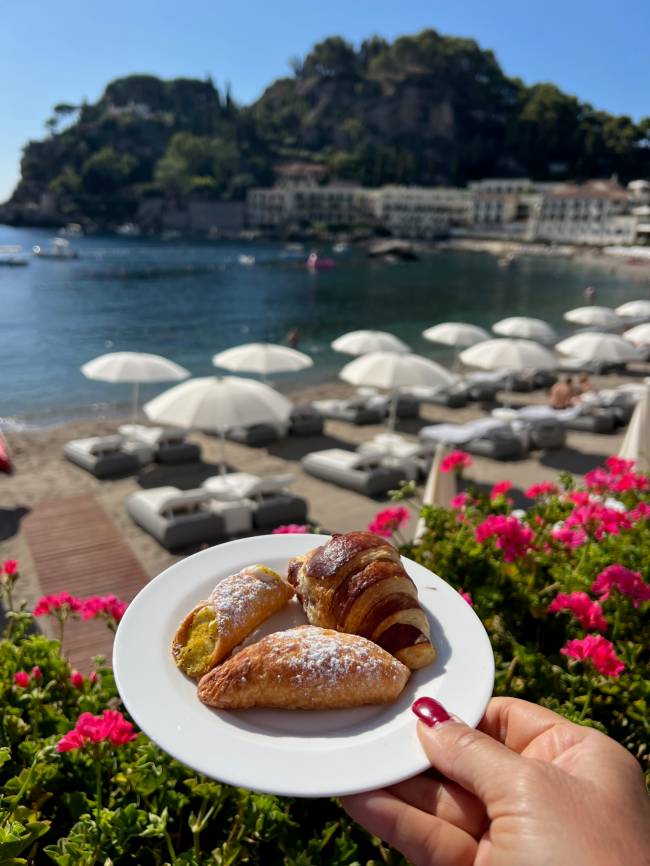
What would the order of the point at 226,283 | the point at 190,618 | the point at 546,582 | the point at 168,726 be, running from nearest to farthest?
the point at 168,726 → the point at 190,618 → the point at 546,582 → the point at 226,283

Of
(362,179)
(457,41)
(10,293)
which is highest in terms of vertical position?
(457,41)

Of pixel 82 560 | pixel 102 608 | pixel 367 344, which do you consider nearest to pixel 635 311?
pixel 367 344

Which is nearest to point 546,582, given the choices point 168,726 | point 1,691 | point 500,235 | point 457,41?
point 168,726

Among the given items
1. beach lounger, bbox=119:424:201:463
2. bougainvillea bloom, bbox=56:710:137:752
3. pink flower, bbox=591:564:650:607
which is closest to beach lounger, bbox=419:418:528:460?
beach lounger, bbox=119:424:201:463

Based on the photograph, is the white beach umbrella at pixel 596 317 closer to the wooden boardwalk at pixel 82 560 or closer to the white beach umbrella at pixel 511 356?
the white beach umbrella at pixel 511 356

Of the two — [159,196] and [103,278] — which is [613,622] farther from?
[159,196]

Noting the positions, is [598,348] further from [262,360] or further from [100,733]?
[100,733]

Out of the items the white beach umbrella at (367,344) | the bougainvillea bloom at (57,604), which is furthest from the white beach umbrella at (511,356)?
the bougainvillea bloom at (57,604)
